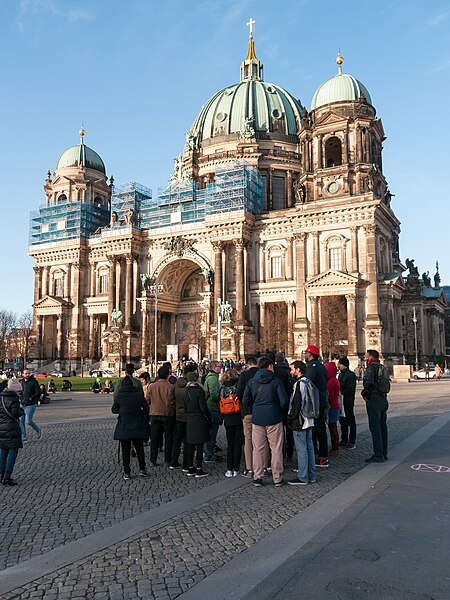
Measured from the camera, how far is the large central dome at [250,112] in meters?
73.7

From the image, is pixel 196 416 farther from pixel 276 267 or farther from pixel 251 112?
pixel 251 112

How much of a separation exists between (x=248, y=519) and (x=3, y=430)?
4981 mm

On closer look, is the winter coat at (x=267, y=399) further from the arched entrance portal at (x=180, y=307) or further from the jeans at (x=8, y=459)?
the arched entrance portal at (x=180, y=307)

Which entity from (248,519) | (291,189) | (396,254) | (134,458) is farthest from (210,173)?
(248,519)

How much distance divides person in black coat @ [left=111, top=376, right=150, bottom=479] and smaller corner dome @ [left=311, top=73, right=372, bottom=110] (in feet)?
185

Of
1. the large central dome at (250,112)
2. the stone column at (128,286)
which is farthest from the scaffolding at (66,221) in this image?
the large central dome at (250,112)

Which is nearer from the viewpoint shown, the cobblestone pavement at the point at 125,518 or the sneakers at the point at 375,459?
Result: the cobblestone pavement at the point at 125,518

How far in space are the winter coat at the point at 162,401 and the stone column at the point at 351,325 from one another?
138 feet

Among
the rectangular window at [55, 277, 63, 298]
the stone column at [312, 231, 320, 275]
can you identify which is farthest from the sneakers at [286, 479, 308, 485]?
the rectangular window at [55, 277, 63, 298]

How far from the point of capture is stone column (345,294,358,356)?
51.8 meters

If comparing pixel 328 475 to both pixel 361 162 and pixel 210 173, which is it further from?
pixel 210 173

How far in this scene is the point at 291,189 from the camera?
71.8 meters

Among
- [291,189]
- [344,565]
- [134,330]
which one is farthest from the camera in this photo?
[291,189]

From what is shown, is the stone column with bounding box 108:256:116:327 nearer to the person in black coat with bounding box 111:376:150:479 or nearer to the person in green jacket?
the person in green jacket
